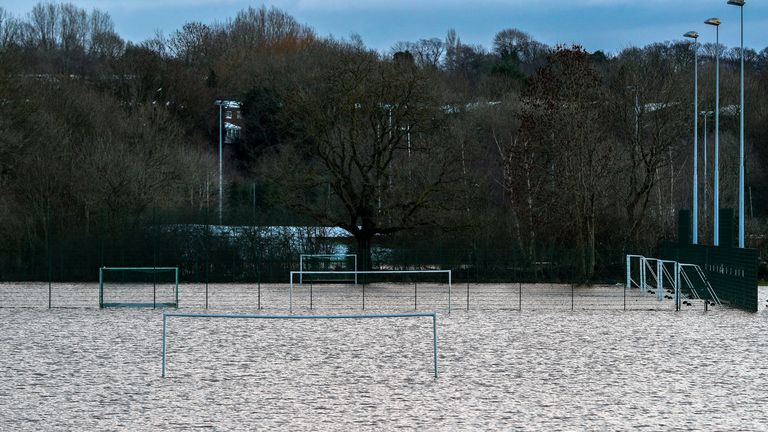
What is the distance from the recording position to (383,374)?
717 inches

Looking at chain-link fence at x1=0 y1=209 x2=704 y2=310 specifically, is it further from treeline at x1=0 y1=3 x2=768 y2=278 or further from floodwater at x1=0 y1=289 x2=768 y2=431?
floodwater at x1=0 y1=289 x2=768 y2=431

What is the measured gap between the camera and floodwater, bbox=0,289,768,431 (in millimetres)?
14148

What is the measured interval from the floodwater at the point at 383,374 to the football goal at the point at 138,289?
3.41m

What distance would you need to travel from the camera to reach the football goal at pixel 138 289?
107 ft

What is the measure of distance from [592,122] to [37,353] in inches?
1329

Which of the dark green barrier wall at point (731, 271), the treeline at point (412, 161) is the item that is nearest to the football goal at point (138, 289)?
the treeline at point (412, 161)

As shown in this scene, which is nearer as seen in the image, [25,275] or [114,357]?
[114,357]

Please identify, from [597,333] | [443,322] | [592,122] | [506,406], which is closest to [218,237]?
[592,122]

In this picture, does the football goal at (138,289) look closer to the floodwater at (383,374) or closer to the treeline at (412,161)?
the floodwater at (383,374)

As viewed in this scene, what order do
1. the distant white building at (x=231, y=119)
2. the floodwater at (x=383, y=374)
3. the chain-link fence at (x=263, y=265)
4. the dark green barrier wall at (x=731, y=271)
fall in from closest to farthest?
1. the floodwater at (x=383, y=374)
2. the dark green barrier wall at (x=731, y=271)
3. the chain-link fence at (x=263, y=265)
4. the distant white building at (x=231, y=119)

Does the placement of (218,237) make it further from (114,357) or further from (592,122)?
(114,357)

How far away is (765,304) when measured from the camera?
117 ft

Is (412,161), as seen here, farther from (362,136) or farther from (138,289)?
(138,289)

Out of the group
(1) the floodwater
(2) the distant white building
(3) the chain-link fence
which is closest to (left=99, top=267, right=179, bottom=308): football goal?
(3) the chain-link fence
